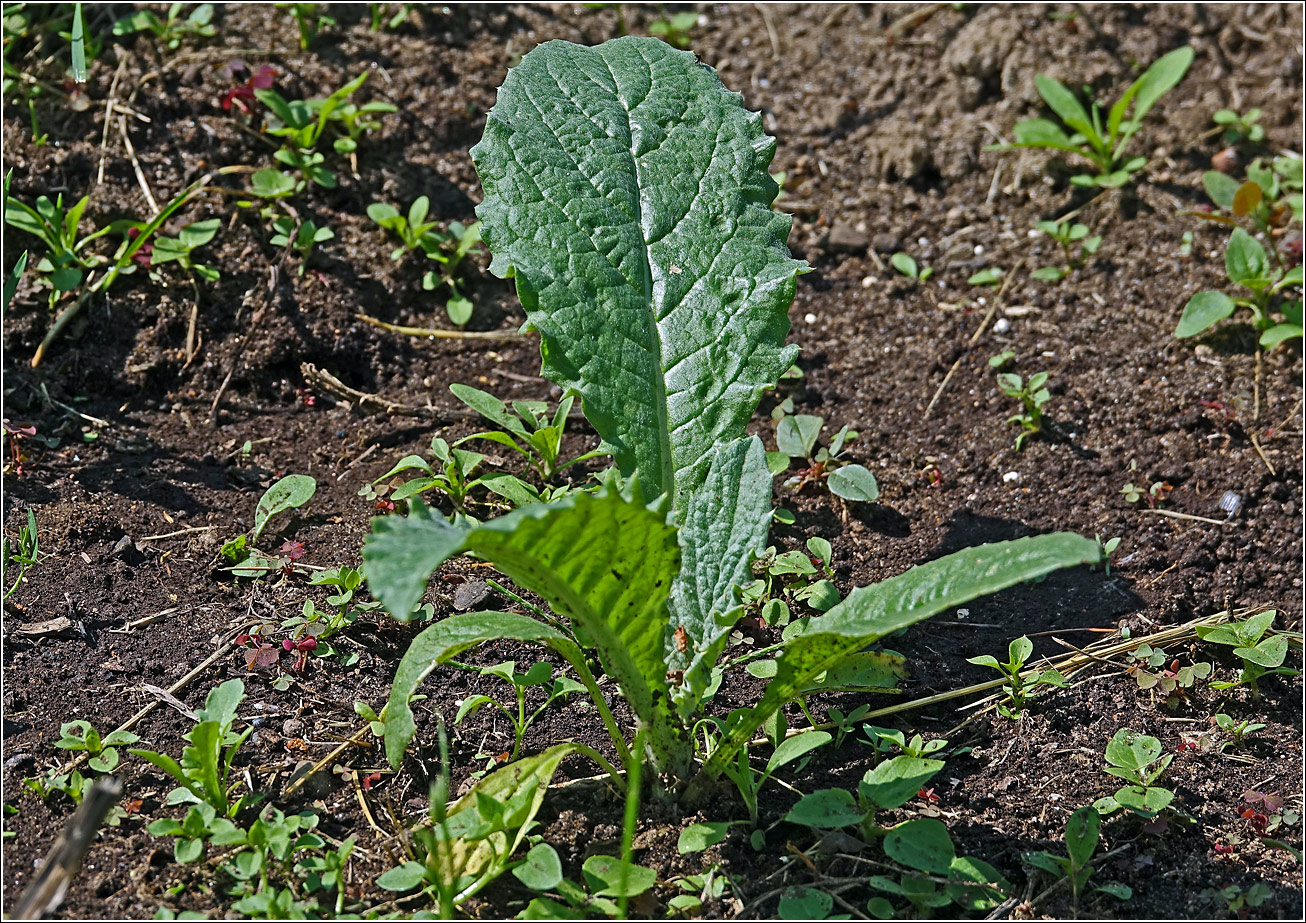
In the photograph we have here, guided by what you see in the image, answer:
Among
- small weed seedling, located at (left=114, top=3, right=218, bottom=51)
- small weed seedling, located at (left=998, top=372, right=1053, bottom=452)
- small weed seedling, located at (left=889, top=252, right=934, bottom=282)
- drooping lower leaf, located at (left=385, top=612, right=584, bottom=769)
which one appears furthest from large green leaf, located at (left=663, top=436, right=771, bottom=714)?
small weed seedling, located at (left=114, top=3, right=218, bottom=51)

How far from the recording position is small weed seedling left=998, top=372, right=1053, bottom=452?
9.57 feet

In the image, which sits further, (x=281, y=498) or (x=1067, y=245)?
(x=1067, y=245)

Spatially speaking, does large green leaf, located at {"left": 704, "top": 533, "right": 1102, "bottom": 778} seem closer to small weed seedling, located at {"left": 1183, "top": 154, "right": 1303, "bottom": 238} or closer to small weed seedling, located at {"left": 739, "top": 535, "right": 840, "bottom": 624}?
small weed seedling, located at {"left": 739, "top": 535, "right": 840, "bottom": 624}

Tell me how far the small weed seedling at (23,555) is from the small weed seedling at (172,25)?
1.86 metres

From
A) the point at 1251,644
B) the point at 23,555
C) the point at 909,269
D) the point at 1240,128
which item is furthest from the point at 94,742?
the point at 1240,128

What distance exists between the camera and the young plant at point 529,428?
2637 millimetres

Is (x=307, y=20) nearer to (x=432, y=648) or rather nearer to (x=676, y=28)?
(x=676, y=28)

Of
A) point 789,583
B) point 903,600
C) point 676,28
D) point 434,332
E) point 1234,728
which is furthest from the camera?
point 676,28

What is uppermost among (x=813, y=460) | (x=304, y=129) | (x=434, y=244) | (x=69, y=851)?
(x=304, y=129)

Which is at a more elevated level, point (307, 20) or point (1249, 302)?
point (307, 20)

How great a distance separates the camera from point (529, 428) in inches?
111

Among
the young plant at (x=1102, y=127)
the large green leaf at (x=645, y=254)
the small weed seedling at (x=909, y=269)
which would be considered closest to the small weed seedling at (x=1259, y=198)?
the young plant at (x=1102, y=127)

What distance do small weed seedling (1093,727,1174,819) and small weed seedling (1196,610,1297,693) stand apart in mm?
273

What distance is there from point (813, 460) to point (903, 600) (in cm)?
114
